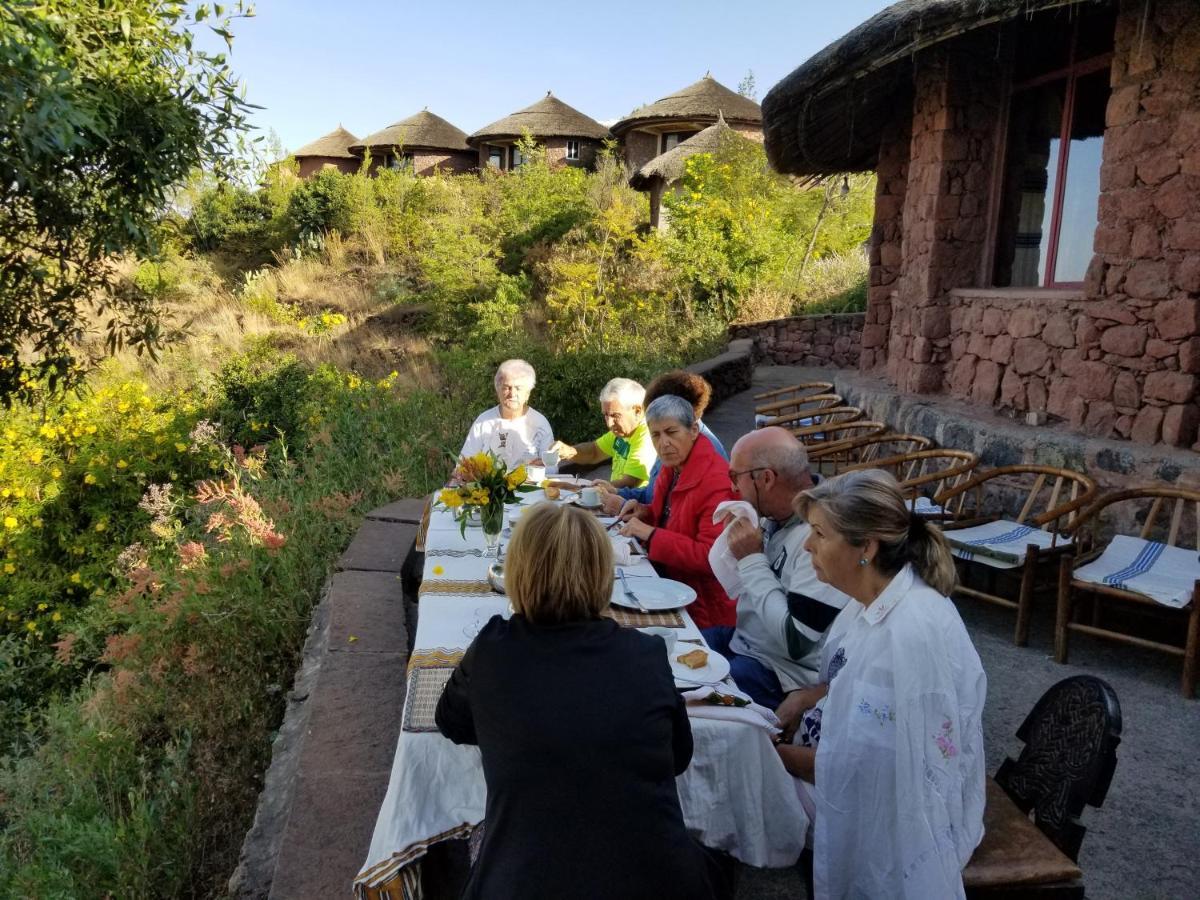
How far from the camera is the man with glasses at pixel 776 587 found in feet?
8.10

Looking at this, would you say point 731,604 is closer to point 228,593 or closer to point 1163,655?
point 1163,655

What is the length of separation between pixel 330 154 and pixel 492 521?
115ft

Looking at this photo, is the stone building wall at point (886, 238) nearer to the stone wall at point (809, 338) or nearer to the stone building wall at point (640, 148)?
the stone wall at point (809, 338)

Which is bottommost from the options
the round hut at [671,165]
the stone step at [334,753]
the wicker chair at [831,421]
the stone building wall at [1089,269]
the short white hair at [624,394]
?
the stone step at [334,753]

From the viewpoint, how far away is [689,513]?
10.8ft

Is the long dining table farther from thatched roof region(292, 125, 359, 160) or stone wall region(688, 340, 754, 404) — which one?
thatched roof region(292, 125, 359, 160)

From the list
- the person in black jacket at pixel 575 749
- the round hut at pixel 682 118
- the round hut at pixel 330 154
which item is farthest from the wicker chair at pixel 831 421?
the round hut at pixel 330 154

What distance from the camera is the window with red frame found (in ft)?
18.9

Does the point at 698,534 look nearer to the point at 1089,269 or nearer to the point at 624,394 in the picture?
the point at 624,394

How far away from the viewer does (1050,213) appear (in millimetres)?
6105

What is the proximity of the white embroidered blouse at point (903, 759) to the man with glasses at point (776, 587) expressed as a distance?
51cm

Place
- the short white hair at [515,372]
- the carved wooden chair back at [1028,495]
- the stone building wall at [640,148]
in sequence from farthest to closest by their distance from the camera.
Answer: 1. the stone building wall at [640,148]
2. the short white hair at [515,372]
3. the carved wooden chair back at [1028,495]

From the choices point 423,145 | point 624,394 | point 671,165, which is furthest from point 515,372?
point 423,145

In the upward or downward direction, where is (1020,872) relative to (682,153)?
downward
